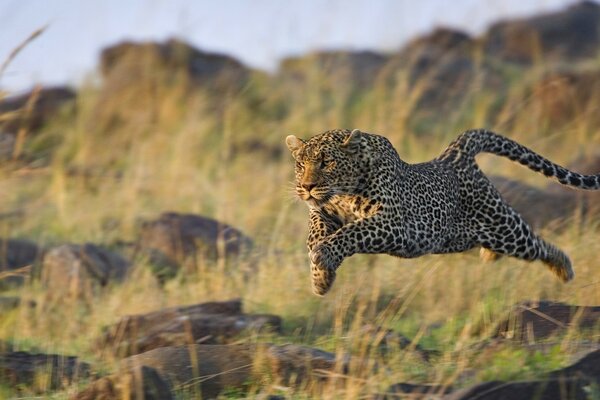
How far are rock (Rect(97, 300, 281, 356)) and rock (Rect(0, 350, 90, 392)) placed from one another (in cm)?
52

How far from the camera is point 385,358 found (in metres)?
5.82

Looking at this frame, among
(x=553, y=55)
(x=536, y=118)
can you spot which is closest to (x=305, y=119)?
(x=536, y=118)

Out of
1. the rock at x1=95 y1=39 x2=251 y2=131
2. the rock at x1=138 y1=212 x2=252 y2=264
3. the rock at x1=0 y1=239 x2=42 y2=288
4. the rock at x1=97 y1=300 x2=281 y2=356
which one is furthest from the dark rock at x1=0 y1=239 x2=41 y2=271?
the rock at x1=95 y1=39 x2=251 y2=131

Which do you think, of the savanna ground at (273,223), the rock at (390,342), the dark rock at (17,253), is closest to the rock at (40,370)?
the savanna ground at (273,223)

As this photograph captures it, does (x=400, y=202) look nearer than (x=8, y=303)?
Yes

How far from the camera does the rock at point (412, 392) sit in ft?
15.7

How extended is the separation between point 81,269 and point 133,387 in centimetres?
420

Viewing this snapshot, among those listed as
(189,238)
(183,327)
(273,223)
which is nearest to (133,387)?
(183,327)

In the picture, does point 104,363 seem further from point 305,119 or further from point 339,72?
point 339,72

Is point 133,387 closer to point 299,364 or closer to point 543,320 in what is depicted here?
point 299,364

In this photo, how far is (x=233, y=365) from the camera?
5.67m

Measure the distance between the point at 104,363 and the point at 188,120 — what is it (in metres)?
8.44

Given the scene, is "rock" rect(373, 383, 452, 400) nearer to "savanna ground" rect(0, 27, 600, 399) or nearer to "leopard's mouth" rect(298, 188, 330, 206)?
"savanna ground" rect(0, 27, 600, 399)

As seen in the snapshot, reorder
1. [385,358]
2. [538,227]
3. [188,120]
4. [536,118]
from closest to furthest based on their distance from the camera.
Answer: [385,358]
[538,227]
[536,118]
[188,120]
